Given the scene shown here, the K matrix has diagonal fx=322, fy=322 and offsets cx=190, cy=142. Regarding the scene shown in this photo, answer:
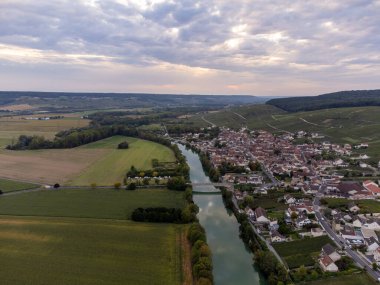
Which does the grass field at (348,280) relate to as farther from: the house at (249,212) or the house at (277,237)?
the house at (249,212)

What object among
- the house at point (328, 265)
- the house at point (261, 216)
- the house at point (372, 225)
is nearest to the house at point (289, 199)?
the house at point (261, 216)

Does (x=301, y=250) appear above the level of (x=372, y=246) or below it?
below

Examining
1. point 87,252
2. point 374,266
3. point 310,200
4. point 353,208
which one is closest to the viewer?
point 374,266

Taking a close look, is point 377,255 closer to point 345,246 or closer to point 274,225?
point 345,246

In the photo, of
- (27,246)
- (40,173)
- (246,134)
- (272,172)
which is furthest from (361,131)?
(27,246)

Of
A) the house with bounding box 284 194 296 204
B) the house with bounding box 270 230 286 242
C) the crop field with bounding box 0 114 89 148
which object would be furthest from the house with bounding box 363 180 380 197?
the crop field with bounding box 0 114 89 148

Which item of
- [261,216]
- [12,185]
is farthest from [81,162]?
[261,216]

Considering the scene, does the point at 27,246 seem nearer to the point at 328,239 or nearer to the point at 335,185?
the point at 328,239

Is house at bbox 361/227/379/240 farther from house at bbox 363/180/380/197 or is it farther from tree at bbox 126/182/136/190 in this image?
tree at bbox 126/182/136/190
